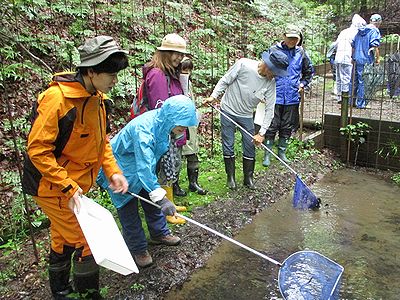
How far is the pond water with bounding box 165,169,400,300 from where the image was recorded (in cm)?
344

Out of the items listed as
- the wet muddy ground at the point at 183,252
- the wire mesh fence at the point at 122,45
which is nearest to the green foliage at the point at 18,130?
the wire mesh fence at the point at 122,45

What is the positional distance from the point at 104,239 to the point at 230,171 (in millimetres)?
3165

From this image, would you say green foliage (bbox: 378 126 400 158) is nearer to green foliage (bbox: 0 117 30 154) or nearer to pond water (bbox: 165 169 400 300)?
pond water (bbox: 165 169 400 300)

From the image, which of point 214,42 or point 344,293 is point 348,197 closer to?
point 344,293

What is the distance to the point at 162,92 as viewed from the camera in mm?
4172

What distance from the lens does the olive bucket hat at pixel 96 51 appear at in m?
2.36

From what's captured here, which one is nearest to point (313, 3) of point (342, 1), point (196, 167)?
point (342, 1)

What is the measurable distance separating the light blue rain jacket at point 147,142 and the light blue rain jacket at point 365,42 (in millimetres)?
6476

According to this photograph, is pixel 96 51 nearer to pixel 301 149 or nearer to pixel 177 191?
pixel 177 191

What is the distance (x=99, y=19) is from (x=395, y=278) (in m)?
7.12

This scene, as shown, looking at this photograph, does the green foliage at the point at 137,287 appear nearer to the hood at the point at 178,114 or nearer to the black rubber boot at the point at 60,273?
the black rubber boot at the point at 60,273

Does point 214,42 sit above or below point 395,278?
above

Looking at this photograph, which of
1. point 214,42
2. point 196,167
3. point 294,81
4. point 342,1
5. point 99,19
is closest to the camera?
point 196,167

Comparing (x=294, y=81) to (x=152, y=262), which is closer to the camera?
(x=152, y=262)
